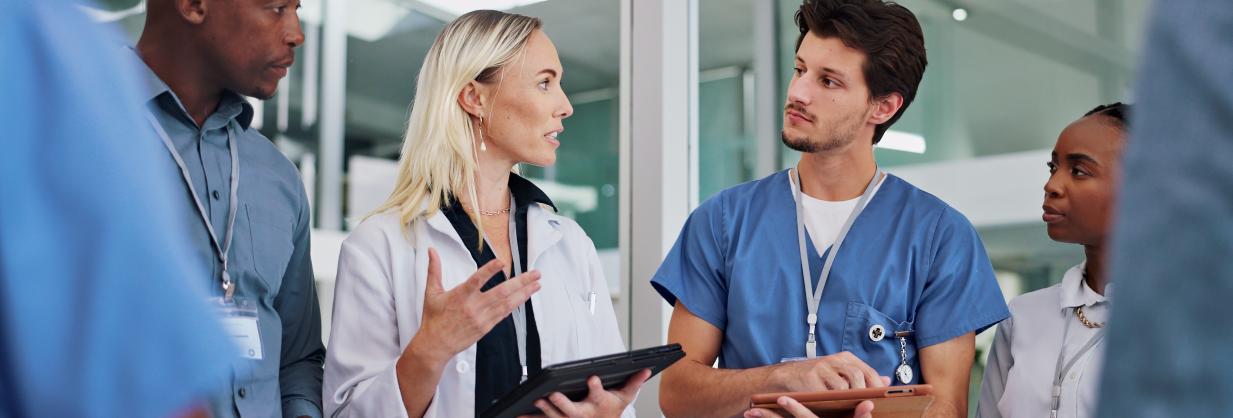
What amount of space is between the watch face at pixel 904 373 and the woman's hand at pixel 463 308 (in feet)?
3.37

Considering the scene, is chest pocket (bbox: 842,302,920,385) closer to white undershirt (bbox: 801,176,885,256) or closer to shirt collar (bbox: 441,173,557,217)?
white undershirt (bbox: 801,176,885,256)

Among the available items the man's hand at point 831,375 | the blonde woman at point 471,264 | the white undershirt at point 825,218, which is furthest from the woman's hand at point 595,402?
the white undershirt at point 825,218

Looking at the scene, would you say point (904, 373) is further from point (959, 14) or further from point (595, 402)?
point (959, 14)

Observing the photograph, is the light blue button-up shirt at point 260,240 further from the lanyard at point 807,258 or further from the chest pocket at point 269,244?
the lanyard at point 807,258

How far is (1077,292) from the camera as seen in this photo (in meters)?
2.71

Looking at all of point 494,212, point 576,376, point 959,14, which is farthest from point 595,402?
point 959,14

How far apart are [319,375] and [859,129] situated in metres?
1.52

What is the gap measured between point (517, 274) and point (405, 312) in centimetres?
28

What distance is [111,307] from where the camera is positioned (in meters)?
0.53

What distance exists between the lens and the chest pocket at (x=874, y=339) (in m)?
2.61

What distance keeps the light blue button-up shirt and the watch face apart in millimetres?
1354

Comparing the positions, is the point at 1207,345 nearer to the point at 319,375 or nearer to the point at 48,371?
the point at 48,371

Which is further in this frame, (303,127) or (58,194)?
(303,127)

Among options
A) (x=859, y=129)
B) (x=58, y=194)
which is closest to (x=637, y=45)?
(x=859, y=129)
